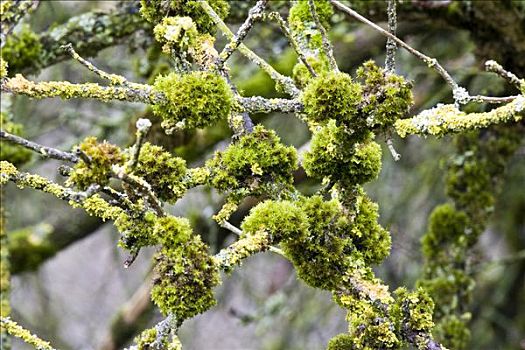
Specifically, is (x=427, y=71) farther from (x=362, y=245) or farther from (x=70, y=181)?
(x=70, y=181)

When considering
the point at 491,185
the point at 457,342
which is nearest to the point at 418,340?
the point at 457,342

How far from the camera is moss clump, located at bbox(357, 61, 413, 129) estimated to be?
5.09ft

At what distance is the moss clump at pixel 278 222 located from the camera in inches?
62.1

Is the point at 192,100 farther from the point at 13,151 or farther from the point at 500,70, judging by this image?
the point at 13,151

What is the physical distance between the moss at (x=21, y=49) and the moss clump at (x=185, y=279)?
1.66m

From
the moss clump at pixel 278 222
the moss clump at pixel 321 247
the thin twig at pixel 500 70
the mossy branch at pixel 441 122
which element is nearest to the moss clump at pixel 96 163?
the moss clump at pixel 278 222

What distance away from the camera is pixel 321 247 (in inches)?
64.9

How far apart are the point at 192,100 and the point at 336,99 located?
0.29m

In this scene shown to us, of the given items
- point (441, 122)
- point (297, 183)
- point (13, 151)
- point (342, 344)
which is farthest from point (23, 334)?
point (297, 183)

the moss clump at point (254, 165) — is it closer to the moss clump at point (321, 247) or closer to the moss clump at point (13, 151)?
the moss clump at point (321, 247)

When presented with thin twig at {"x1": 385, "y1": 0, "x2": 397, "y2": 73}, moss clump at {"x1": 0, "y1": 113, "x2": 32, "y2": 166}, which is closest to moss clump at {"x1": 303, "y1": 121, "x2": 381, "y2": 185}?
thin twig at {"x1": 385, "y1": 0, "x2": 397, "y2": 73}

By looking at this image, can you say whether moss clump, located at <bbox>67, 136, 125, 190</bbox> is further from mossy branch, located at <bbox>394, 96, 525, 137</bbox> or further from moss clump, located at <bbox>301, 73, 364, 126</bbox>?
mossy branch, located at <bbox>394, 96, 525, 137</bbox>

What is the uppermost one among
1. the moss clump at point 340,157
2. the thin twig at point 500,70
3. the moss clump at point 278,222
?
the thin twig at point 500,70

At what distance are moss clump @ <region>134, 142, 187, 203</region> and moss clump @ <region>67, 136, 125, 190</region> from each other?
19cm
